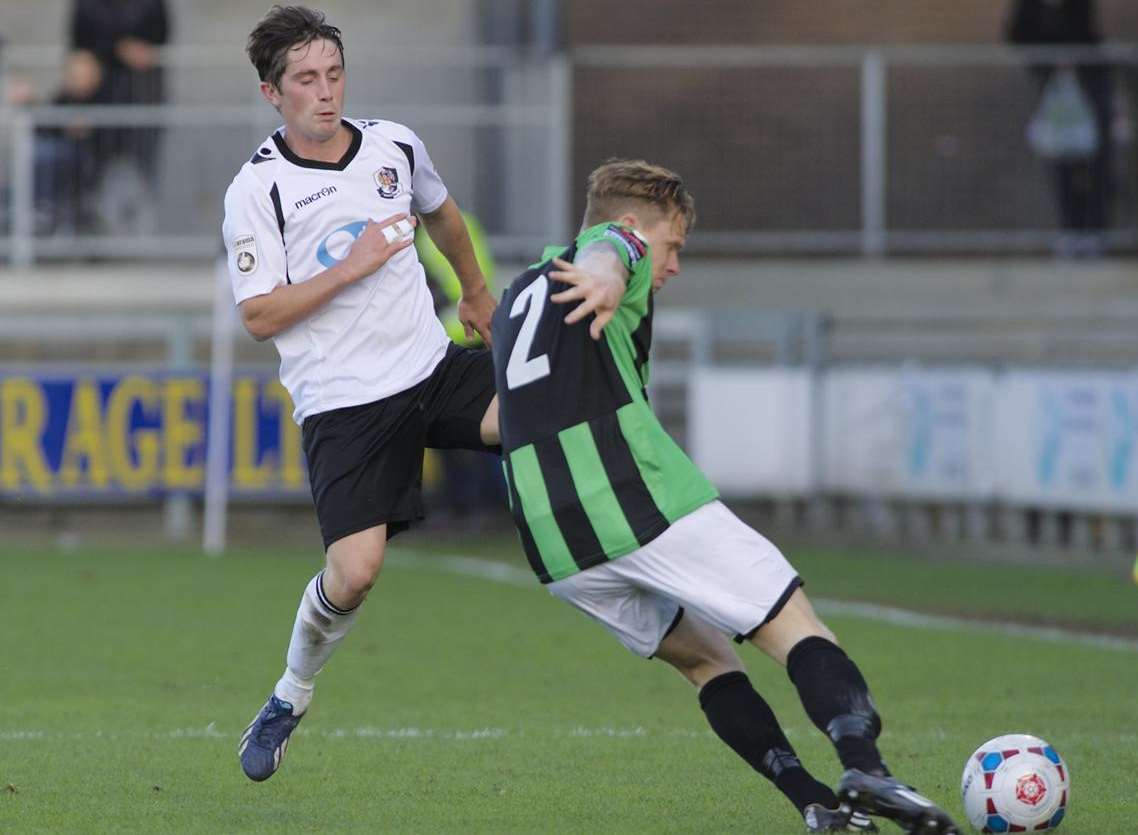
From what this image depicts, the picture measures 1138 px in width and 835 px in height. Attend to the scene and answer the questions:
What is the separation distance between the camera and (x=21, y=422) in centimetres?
1631

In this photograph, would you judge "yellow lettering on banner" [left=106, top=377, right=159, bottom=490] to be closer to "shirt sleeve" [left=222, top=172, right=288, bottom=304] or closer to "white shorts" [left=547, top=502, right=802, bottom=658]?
"shirt sleeve" [left=222, top=172, right=288, bottom=304]

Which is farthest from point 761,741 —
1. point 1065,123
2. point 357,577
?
point 1065,123

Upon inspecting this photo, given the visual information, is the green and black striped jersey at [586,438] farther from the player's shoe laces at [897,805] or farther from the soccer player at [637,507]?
the player's shoe laces at [897,805]


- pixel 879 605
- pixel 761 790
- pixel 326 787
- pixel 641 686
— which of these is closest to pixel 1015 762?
pixel 761 790

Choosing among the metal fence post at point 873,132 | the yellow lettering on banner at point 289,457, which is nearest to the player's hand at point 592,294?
the yellow lettering on banner at point 289,457

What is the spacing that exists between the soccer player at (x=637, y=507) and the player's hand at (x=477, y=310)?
4.00 feet

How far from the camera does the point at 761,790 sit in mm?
6848

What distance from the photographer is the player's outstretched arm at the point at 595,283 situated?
18.1 ft

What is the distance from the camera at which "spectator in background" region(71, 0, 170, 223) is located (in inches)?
688

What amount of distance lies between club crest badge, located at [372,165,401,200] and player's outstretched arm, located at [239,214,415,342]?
0.63ft

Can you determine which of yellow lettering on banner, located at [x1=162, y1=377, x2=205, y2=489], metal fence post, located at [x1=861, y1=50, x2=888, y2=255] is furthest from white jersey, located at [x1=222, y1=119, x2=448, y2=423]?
metal fence post, located at [x1=861, y1=50, x2=888, y2=255]

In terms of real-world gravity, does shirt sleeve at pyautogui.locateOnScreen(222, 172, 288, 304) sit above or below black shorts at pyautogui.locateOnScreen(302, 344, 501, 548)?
above

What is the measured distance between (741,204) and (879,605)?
717cm

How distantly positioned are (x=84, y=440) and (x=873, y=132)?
21.5 ft
